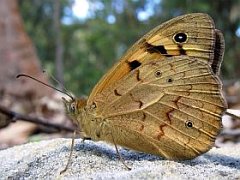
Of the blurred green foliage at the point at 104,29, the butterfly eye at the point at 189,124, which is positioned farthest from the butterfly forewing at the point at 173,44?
the blurred green foliage at the point at 104,29

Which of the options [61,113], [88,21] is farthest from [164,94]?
[88,21]

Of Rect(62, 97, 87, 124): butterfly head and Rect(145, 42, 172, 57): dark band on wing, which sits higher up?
Rect(145, 42, 172, 57): dark band on wing

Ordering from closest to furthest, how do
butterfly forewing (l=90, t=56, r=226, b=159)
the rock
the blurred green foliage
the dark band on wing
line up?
the rock, butterfly forewing (l=90, t=56, r=226, b=159), the dark band on wing, the blurred green foliage

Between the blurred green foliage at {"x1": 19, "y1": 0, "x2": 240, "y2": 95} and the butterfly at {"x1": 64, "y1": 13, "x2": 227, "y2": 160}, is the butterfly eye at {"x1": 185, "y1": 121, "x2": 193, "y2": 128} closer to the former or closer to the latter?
the butterfly at {"x1": 64, "y1": 13, "x2": 227, "y2": 160}

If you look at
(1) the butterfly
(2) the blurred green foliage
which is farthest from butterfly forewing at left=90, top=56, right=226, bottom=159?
(2) the blurred green foliage

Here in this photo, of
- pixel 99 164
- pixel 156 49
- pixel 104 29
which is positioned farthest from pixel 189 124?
pixel 104 29
